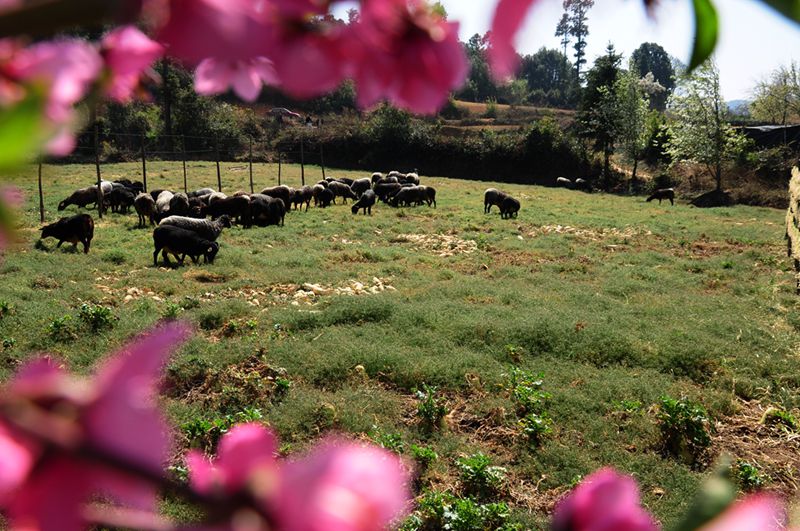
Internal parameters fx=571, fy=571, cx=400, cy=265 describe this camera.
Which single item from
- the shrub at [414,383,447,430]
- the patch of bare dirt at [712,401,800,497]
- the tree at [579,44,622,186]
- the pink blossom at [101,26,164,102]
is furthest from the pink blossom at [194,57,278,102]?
the tree at [579,44,622,186]

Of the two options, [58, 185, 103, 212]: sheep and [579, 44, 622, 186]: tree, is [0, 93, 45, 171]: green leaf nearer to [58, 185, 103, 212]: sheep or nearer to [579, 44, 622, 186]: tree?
[58, 185, 103, 212]: sheep

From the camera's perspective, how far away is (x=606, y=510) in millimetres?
329

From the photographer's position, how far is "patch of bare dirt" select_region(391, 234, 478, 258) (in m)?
10.6

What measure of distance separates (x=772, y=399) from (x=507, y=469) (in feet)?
8.84

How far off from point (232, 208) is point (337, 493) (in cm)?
1385

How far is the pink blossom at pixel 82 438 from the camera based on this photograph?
0.76 ft

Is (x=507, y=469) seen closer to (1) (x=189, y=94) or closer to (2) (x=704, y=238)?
(2) (x=704, y=238)

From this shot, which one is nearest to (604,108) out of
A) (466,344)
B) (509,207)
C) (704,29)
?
(509,207)

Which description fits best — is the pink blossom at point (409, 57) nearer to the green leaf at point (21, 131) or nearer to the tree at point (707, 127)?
the green leaf at point (21, 131)

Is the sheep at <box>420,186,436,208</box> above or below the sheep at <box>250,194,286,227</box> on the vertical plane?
above

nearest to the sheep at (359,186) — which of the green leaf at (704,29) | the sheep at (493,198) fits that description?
the sheep at (493,198)

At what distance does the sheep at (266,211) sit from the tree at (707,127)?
18.6 meters

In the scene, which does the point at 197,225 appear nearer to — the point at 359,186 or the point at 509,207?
the point at 509,207

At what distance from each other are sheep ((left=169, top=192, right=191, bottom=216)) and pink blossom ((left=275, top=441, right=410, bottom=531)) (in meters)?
13.7
